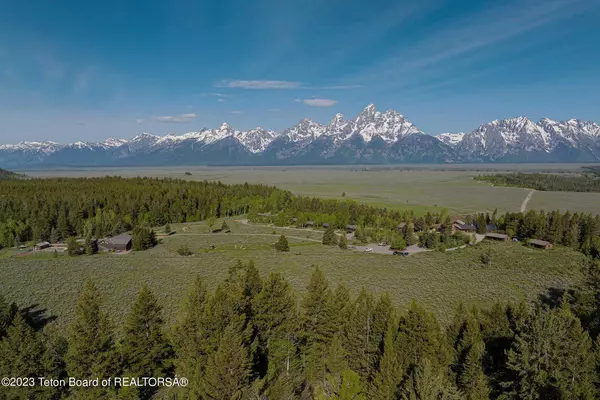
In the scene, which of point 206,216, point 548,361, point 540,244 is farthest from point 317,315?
point 206,216

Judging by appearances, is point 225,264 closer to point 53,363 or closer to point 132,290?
point 132,290

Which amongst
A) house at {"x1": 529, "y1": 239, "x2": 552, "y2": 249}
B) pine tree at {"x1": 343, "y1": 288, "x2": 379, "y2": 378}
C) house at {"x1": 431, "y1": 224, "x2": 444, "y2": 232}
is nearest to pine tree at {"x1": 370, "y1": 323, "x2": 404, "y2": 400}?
pine tree at {"x1": 343, "y1": 288, "x2": 379, "y2": 378}

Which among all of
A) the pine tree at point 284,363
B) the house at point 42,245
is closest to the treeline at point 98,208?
the house at point 42,245

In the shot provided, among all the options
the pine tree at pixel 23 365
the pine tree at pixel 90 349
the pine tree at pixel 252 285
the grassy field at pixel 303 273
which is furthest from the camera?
the grassy field at pixel 303 273

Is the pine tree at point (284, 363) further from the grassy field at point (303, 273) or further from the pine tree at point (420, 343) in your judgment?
the grassy field at point (303, 273)

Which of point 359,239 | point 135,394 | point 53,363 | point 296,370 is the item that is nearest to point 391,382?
point 296,370

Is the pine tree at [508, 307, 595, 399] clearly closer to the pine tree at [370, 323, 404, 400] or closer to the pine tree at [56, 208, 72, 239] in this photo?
the pine tree at [370, 323, 404, 400]

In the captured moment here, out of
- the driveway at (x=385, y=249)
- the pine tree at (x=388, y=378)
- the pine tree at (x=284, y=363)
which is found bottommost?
the driveway at (x=385, y=249)
